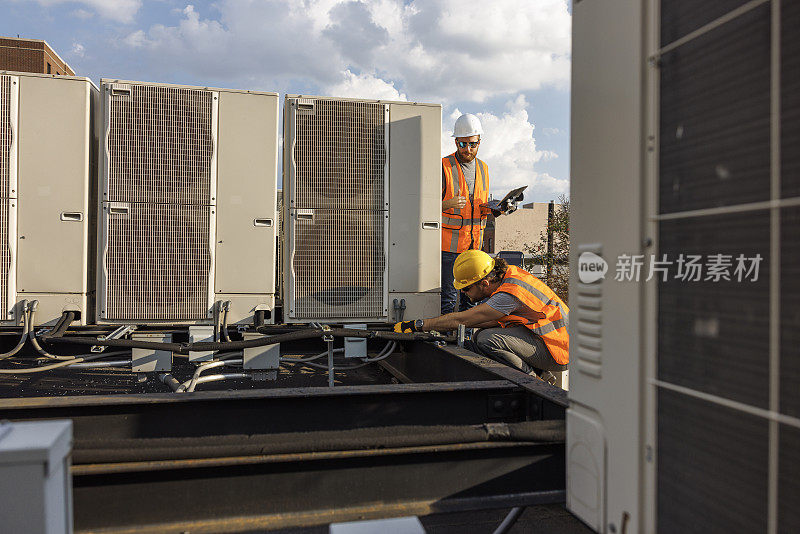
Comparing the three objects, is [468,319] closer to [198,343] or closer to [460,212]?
[460,212]

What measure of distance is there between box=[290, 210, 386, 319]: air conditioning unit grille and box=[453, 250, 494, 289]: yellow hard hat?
63 cm

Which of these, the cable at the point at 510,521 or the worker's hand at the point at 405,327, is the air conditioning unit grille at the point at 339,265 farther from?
the cable at the point at 510,521

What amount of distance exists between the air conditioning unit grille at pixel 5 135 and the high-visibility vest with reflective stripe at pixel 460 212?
3.55 meters

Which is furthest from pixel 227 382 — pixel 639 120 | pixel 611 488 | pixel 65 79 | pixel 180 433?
pixel 639 120

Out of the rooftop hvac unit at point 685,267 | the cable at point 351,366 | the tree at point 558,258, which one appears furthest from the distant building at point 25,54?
the rooftop hvac unit at point 685,267

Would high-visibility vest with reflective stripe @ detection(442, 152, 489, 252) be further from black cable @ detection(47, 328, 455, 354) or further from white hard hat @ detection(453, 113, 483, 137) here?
black cable @ detection(47, 328, 455, 354)

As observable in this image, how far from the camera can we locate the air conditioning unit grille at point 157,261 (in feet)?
13.8

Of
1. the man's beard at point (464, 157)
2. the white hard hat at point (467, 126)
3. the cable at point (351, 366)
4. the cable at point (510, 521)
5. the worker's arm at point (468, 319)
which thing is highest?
the white hard hat at point (467, 126)

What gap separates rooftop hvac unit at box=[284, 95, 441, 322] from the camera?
4.50 metres

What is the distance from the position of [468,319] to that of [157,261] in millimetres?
2318

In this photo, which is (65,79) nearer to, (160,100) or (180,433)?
(160,100)

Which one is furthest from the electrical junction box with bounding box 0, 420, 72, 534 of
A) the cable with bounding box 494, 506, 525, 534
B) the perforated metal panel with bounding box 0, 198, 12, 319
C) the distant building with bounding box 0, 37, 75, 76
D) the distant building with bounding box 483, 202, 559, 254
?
the distant building with bounding box 0, 37, 75, 76

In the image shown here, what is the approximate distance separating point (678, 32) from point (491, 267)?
133 inches

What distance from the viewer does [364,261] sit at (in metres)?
4.63
